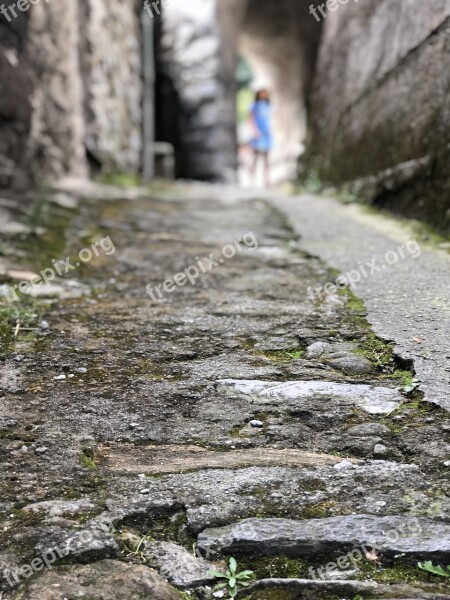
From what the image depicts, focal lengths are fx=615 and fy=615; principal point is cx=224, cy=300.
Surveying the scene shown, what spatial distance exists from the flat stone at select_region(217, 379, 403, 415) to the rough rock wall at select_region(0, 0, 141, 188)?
2630mm

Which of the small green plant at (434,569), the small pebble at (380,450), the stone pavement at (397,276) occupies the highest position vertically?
the stone pavement at (397,276)

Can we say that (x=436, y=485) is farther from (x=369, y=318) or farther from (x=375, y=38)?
(x=375, y=38)

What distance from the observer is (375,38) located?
428 cm

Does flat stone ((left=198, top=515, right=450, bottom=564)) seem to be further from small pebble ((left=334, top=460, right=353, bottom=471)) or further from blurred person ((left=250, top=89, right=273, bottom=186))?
blurred person ((left=250, top=89, right=273, bottom=186))

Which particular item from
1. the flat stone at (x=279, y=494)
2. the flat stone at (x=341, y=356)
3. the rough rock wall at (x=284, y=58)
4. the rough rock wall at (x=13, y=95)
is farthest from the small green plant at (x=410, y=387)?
the rough rock wall at (x=284, y=58)

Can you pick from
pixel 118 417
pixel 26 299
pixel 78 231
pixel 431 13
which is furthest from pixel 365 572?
pixel 431 13

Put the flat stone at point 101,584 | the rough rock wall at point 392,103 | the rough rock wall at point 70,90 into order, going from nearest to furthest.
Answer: the flat stone at point 101,584
the rough rock wall at point 392,103
the rough rock wall at point 70,90

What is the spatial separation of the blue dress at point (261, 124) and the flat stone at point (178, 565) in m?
7.26

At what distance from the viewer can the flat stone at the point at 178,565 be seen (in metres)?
1.06

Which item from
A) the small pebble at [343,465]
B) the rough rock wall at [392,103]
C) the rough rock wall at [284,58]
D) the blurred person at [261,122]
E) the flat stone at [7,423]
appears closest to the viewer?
the small pebble at [343,465]

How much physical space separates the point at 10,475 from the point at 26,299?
1.13 m

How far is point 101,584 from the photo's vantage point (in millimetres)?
1037

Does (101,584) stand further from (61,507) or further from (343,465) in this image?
(343,465)

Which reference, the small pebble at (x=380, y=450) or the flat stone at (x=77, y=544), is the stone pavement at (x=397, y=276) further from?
the flat stone at (x=77, y=544)
